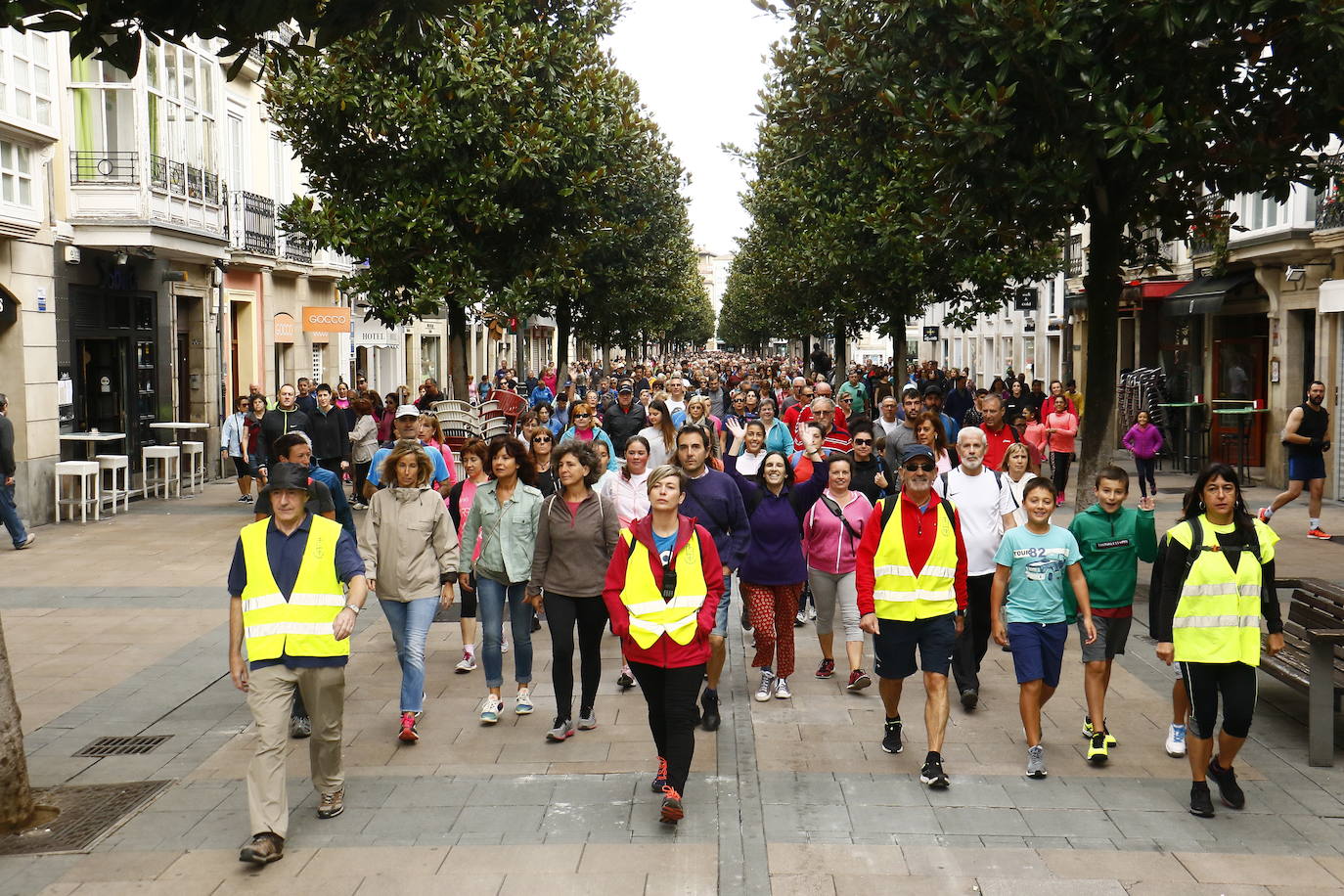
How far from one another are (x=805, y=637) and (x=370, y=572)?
418 cm

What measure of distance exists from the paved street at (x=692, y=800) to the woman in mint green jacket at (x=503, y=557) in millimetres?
294

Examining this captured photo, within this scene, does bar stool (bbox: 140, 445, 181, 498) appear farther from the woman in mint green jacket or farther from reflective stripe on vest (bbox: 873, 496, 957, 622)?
reflective stripe on vest (bbox: 873, 496, 957, 622)

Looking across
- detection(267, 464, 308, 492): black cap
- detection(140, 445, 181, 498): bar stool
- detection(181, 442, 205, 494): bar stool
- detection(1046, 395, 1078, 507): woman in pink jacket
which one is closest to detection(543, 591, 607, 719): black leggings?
detection(267, 464, 308, 492): black cap

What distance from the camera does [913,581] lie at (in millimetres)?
7020

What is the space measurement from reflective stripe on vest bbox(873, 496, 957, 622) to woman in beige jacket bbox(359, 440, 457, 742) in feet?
7.90

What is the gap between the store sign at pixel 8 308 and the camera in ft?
56.3

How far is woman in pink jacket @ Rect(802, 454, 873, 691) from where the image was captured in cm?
871

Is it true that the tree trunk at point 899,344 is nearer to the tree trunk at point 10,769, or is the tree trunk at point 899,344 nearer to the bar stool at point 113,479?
the bar stool at point 113,479

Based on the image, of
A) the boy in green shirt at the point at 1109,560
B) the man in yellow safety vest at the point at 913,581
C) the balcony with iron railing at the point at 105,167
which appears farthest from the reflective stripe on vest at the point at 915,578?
the balcony with iron railing at the point at 105,167

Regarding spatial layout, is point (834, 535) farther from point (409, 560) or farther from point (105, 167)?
point (105, 167)

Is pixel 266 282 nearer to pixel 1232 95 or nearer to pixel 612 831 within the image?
pixel 1232 95

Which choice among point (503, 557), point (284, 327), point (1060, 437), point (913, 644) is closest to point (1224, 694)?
point (913, 644)

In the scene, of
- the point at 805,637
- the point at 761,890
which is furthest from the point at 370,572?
the point at 805,637

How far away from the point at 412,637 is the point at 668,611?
200 centimetres
